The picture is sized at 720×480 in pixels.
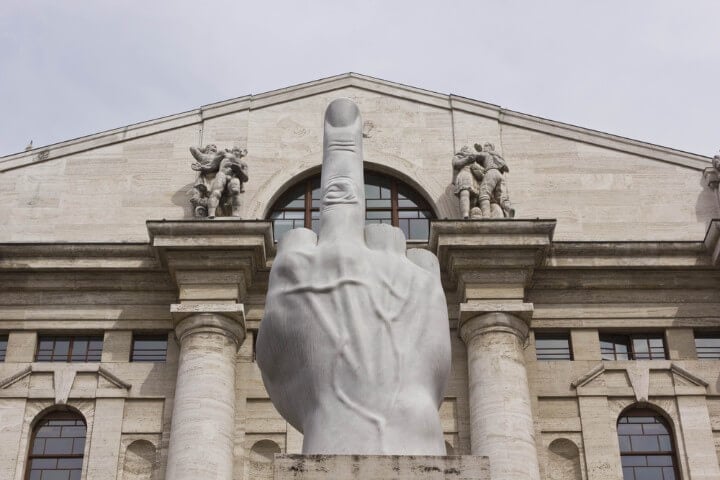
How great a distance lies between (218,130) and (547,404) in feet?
30.5

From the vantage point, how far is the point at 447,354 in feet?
27.9

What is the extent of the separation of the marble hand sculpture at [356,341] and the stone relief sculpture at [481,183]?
15.5m

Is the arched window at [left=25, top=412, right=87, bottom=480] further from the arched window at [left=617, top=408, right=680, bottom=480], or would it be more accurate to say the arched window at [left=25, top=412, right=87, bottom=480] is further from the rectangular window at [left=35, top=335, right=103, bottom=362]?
the arched window at [left=617, top=408, right=680, bottom=480]

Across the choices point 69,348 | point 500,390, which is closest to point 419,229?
point 500,390

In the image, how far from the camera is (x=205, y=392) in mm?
21766

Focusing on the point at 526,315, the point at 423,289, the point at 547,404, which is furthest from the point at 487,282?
the point at 423,289

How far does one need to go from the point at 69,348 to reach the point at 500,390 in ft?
27.4

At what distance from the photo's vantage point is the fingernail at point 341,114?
9.52 meters

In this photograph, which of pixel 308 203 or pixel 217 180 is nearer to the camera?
pixel 217 180

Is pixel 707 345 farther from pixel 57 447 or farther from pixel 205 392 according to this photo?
pixel 57 447

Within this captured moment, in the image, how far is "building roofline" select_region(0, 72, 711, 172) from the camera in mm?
26188

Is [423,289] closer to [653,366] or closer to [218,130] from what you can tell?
[653,366]

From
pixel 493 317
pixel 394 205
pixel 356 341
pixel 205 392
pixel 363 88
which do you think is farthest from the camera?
pixel 363 88

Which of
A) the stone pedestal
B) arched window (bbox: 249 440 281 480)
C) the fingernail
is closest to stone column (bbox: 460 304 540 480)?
arched window (bbox: 249 440 281 480)
